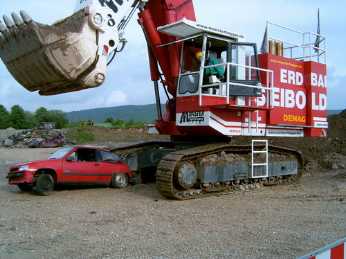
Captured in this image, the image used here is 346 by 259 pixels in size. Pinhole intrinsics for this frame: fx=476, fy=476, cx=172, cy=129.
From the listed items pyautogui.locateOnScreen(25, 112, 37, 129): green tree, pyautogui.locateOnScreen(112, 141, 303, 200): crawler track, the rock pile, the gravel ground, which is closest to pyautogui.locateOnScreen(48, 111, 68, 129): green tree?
pyautogui.locateOnScreen(25, 112, 37, 129): green tree

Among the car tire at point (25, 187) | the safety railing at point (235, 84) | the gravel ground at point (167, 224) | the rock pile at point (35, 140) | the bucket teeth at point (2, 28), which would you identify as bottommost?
the gravel ground at point (167, 224)

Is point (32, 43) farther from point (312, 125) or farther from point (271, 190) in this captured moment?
point (312, 125)

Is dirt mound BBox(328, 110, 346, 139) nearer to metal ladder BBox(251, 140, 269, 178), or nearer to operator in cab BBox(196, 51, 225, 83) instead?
metal ladder BBox(251, 140, 269, 178)

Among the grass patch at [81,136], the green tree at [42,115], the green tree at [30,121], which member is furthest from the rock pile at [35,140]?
the green tree at [42,115]

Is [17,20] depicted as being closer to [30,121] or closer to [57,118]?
[30,121]

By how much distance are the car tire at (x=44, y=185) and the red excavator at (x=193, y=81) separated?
228cm

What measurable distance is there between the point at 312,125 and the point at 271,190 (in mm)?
2725

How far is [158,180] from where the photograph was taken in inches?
425

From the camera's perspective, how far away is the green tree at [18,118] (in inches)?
2618

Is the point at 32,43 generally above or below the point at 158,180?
above

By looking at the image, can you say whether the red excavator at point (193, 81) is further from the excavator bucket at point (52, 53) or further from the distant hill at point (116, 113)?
the distant hill at point (116, 113)

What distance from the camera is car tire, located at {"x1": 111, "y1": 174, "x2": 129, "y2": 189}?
1297 centimetres

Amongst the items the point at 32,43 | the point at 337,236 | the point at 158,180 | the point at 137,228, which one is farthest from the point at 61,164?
the point at 337,236

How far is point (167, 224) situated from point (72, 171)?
182 inches
